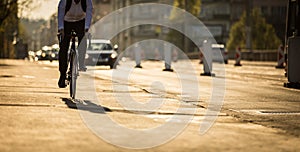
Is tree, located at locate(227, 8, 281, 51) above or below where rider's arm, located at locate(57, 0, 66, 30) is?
below

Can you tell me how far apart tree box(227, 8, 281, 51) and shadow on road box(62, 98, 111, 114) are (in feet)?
296

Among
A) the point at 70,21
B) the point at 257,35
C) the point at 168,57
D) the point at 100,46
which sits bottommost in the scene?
the point at 257,35

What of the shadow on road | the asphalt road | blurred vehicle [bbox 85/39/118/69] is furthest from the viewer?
blurred vehicle [bbox 85/39/118/69]

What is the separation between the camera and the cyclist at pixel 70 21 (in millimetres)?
12461

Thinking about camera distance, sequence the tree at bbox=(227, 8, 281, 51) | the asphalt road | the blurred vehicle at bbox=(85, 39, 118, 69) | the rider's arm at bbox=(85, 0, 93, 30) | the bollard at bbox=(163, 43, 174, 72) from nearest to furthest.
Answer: the asphalt road < the rider's arm at bbox=(85, 0, 93, 30) < the bollard at bbox=(163, 43, 174, 72) < the blurred vehicle at bbox=(85, 39, 118, 69) < the tree at bbox=(227, 8, 281, 51)

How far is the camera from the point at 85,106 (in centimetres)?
1041

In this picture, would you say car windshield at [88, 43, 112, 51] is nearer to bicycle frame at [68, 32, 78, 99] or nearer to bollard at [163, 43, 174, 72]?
bollard at [163, 43, 174, 72]

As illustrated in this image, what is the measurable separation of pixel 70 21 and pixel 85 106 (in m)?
2.49

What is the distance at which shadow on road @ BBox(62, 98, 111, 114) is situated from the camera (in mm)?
9789

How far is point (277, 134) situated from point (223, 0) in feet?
453

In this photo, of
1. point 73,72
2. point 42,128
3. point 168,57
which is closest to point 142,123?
point 42,128

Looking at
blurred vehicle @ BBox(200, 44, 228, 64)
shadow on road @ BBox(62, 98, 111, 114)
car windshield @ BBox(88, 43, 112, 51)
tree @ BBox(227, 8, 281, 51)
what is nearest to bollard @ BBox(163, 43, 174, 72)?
car windshield @ BBox(88, 43, 112, 51)

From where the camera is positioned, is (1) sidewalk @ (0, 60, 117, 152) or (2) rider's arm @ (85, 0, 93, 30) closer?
(1) sidewalk @ (0, 60, 117, 152)

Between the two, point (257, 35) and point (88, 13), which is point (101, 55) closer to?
point (88, 13)
